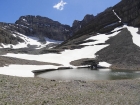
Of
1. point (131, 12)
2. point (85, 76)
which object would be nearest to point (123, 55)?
point (85, 76)

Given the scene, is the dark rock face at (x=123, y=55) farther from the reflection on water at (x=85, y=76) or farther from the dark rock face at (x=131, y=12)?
the dark rock face at (x=131, y=12)

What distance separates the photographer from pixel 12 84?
75.7 ft

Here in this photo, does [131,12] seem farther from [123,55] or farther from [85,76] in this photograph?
[85,76]

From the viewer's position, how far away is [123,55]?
2601 inches

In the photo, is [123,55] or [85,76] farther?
[123,55]

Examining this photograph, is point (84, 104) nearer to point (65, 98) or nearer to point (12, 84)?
point (65, 98)

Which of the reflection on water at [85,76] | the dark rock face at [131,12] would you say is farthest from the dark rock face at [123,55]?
the dark rock face at [131,12]

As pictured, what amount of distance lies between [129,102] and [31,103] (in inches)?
358

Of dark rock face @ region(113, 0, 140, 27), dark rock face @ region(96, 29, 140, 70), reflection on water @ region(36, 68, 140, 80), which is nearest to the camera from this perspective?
reflection on water @ region(36, 68, 140, 80)

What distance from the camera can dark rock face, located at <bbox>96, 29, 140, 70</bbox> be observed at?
2359 inches

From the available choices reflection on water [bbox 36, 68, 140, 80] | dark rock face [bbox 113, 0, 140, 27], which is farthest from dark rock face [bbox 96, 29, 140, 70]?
dark rock face [bbox 113, 0, 140, 27]

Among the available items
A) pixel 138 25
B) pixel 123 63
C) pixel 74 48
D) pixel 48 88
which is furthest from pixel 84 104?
pixel 138 25

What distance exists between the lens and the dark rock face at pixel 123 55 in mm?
59906

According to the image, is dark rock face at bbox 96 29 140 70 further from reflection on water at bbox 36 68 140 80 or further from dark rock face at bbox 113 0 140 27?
dark rock face at bbox 113 0 140 27
